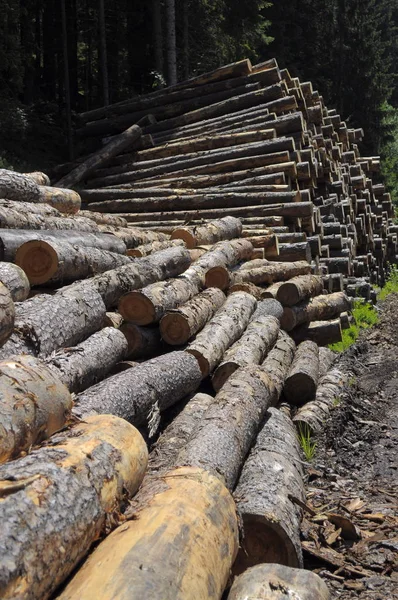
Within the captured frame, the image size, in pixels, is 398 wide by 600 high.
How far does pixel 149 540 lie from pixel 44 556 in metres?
0.55

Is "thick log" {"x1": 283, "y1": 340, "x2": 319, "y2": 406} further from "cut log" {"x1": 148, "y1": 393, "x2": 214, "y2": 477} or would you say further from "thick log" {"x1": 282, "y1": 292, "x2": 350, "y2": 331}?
"thick log" {"x1": 282, "y1": 292, "x2": 350, "y2": 331}

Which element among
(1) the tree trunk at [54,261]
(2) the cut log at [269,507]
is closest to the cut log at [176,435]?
(2) the cut log at [269,507]

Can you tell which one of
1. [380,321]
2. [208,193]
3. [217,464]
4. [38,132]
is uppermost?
[38,132]

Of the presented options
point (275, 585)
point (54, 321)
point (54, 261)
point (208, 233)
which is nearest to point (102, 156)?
point (208, 233)

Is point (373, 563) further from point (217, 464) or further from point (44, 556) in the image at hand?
point (44, 556)

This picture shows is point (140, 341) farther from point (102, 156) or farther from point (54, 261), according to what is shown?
point (102, 156)

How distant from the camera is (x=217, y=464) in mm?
4840

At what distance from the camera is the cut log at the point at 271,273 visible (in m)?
10.8

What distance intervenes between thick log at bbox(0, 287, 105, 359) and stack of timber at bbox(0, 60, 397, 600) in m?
0.02

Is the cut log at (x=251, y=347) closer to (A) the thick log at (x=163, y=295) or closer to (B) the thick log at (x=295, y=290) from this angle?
(A) the thick log at (x=163, y=295)

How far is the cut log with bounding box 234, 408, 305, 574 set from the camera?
466 centimetres

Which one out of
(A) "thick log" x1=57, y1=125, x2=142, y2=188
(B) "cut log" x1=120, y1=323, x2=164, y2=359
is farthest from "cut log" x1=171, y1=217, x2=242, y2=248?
(A) "thick log" x1=57, y1=125, x2=142, y2=188

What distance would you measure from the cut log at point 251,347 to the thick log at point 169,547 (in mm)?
3221

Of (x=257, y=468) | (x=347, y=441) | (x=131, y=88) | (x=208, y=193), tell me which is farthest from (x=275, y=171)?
(x=131, y=88)
